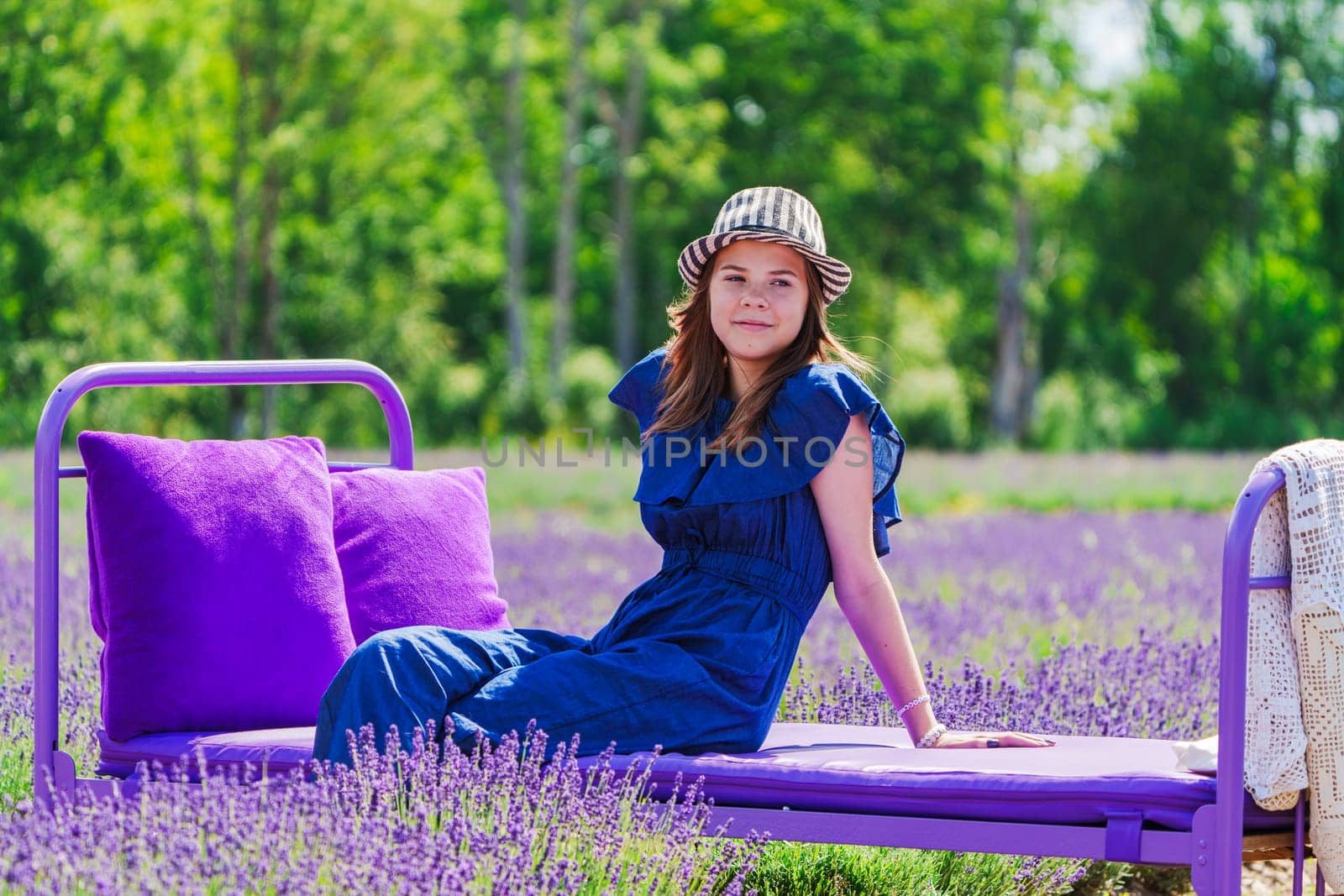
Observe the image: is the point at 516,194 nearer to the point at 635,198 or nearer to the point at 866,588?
the point at 635,198

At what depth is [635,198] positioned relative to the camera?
93.0ft

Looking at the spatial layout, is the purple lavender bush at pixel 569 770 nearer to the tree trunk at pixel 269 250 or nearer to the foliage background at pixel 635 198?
the tree trunk at pixel 269 250

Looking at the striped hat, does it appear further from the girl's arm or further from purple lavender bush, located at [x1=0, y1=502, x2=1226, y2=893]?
purple lavender bush, located at [x1=0, y1=502, x2=1226, y2=893]

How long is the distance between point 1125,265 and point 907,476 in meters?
13.3

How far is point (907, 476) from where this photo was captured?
14.5 metres

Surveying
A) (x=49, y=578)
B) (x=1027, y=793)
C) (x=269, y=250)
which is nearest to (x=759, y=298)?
(x=1027, y=793)

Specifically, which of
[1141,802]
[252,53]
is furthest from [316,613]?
[252,53]

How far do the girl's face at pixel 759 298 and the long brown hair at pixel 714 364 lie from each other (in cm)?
4

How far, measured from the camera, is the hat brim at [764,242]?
309 cm

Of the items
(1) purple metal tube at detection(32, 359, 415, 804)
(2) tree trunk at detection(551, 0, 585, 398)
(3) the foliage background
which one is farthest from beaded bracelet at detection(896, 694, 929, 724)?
(2) tree trunk at detection(551, 0, 585, 398)

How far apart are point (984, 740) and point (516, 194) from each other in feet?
69.0

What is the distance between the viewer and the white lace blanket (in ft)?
8.49

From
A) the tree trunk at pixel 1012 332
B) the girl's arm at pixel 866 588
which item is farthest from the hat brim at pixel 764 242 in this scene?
the tree trunk at pixel 1012 332

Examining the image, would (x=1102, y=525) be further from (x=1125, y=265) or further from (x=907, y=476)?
(x=1125, y=265)
